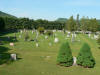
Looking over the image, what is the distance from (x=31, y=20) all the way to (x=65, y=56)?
7918 cm

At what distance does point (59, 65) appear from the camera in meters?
19.5

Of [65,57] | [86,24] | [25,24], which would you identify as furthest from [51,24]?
[65,57]

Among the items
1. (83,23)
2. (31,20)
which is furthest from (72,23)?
(31,20)

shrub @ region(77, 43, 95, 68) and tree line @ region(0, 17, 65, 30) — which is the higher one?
tree line @ region(0, 17, 65, 30)

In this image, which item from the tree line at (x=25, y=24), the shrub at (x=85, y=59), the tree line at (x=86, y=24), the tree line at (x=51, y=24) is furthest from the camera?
the tree line at (x=25, y=24)

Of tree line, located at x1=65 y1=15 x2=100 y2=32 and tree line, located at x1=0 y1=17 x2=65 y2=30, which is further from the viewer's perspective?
tree line, located at x1=0 y1=17 x2=65 y2=30

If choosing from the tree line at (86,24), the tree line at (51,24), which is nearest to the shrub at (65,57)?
the tree line at (51,24)

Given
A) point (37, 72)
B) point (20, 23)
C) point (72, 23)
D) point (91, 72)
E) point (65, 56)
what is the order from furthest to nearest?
point (20, 23)
point (72, 23)
point (65, 56)
point (91, 72)
point (37, 72)

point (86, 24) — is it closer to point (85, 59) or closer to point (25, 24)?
point (25, 24)

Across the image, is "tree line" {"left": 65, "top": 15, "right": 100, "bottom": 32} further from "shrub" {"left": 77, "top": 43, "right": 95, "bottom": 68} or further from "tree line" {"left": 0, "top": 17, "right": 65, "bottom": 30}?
"shrub" {"left": 77, "top": 43, "right": 95, "bottom": 68}

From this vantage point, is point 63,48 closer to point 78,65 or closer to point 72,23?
point 78,65

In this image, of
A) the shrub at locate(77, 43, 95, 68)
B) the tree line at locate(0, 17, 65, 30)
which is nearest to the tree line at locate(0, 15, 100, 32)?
the tree line at locate(0, 17, 65, 30)

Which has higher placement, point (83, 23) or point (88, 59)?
point (83, 23)

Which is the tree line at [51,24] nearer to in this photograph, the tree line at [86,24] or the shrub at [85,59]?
the tree line at [86,24]
